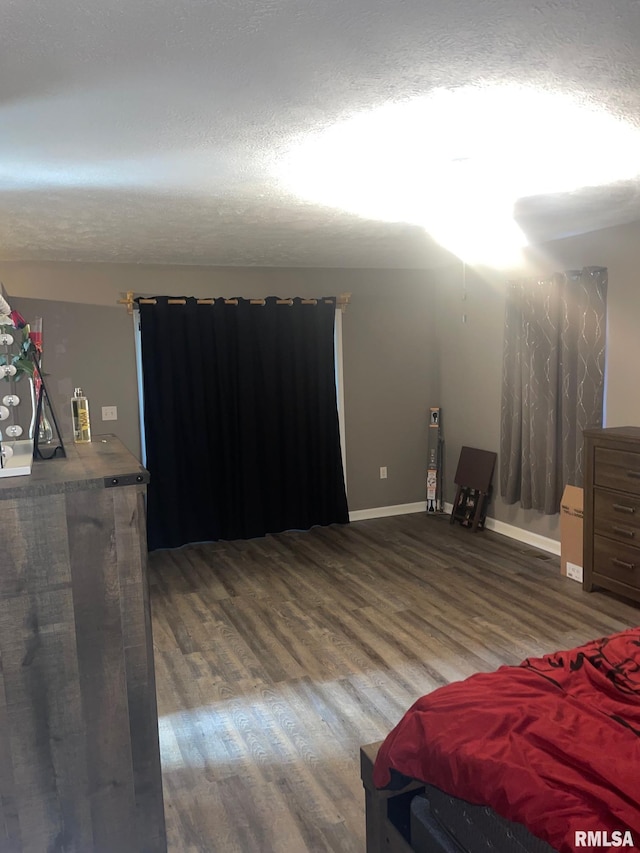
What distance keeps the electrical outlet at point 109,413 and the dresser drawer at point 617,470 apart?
140 inches

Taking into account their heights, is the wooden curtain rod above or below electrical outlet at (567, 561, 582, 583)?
above

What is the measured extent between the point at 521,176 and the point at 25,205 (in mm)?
2297

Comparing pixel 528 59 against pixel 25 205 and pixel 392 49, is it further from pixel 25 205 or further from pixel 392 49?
pixel 25 205

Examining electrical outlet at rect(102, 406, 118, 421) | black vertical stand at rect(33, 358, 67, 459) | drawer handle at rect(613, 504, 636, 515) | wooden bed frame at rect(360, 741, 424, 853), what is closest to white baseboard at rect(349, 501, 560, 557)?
drawer handle at rect(613, 504, 636, 515)

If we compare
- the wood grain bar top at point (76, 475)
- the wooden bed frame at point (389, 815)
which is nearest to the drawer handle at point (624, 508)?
the wooden bed frame at point (389, 815)

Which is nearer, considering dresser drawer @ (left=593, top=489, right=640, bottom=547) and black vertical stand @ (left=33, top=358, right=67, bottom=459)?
black vertical stand @ (left=33, top=358, right=67, bottom=459)

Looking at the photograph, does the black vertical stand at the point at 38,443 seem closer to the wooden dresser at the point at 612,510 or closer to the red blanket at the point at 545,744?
the red blanket at the point at 545,744

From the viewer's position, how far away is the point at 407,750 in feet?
5.80

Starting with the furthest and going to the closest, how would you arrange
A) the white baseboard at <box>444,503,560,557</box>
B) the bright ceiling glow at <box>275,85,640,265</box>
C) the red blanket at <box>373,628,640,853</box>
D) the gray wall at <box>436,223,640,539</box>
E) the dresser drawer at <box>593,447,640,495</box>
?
the white baseboard at <box>444,503,560,557</box> → the gray wall at <box>436,223,640,539</box> → the dresser drawer at <box>593,447,640,495</box> → the bright ceiling glow at <box>275,85,640,265</box> → the red blanket at <box>373,628,640,853</box>

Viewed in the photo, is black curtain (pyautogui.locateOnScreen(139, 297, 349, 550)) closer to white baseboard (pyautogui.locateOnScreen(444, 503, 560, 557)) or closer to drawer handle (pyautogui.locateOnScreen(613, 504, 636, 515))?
white baseboard (pyautogui.locateOnScreen(444, 503, 560, 557))

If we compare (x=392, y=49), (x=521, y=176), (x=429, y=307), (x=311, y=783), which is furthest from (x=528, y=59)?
(x=429, y=307)

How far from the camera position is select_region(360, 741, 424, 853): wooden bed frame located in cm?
183

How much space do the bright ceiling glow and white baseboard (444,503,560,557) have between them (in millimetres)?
2605

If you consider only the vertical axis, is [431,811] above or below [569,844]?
below
